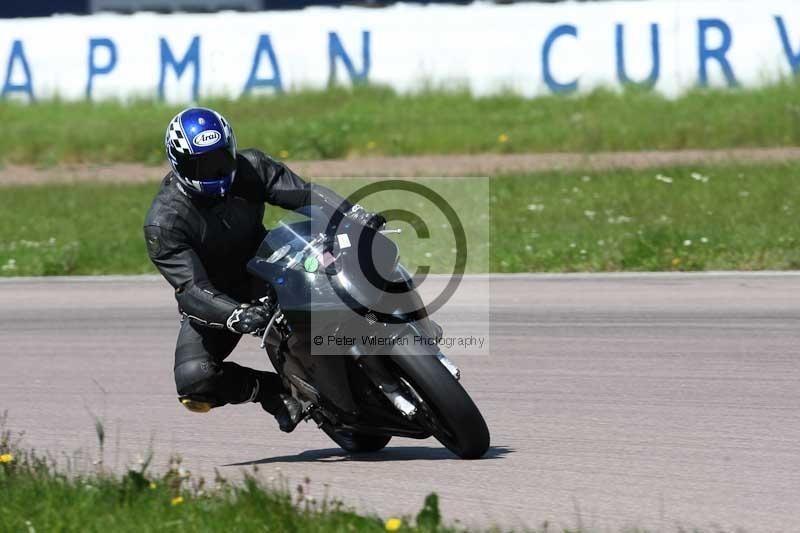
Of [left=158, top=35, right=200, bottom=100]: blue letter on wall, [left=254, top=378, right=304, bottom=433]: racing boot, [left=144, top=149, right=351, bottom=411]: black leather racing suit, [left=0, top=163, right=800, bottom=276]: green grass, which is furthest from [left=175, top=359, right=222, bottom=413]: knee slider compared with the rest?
[left=158, top=35, right=200, bottom=100]: blue letter on wall

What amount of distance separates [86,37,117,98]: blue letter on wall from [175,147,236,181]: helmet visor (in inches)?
627

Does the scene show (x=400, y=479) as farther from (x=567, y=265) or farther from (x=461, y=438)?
(x=567, y=265)

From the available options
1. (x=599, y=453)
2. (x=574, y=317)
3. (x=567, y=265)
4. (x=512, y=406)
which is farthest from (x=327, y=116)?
(x=599, y=453)

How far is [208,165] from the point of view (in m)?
6.85

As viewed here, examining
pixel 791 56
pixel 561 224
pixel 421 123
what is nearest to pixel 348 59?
pixel 421 123

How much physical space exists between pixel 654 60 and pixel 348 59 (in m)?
4.60

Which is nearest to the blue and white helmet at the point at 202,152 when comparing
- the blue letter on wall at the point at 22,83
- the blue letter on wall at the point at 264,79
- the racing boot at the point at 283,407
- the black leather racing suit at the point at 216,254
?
the black leather racing suit at the point at 216,254

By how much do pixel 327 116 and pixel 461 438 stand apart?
15311 mm

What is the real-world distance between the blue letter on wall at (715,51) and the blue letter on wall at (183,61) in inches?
290

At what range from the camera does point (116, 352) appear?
10.9 metres

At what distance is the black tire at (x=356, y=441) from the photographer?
738 centimetres

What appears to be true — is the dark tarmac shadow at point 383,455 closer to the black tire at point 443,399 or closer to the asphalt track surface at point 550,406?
the asphalt track surface at point 550,406

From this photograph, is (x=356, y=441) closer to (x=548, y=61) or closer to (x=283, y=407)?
(x=283, y=407)

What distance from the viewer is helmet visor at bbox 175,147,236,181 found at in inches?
269
